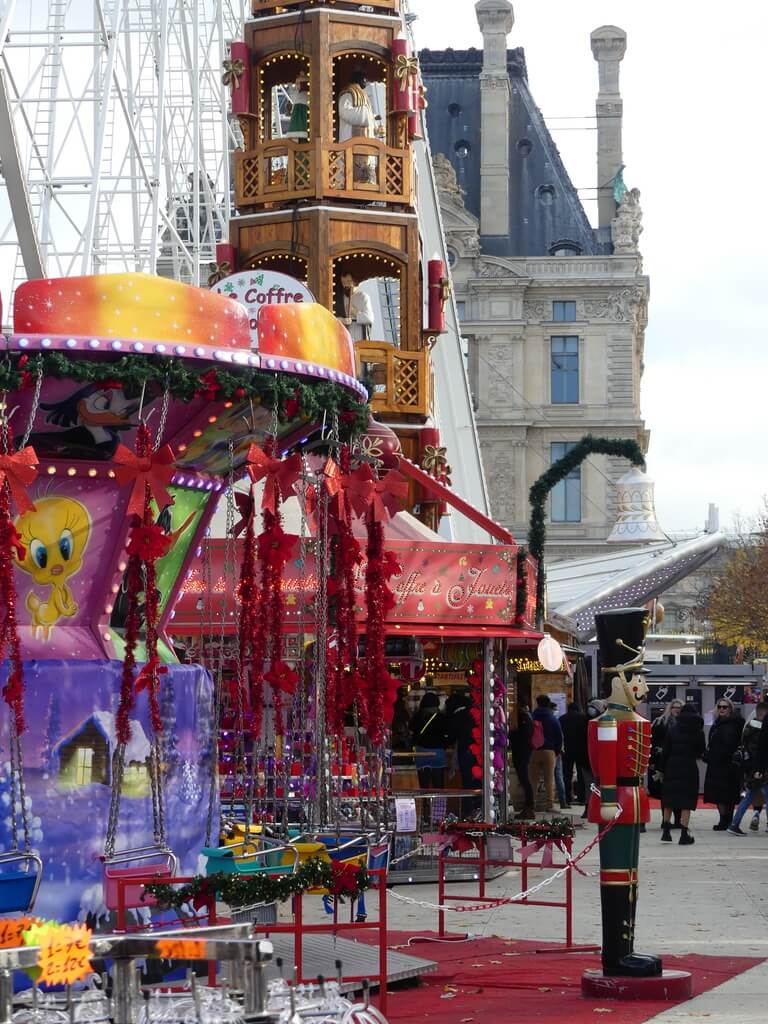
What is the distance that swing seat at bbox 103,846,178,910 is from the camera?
10430mm

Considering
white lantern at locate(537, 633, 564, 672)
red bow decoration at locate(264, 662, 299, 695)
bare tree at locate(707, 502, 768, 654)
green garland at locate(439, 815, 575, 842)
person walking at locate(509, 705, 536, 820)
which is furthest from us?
bare tree at locate(707, 502, 768, 654)

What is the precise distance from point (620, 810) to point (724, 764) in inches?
531

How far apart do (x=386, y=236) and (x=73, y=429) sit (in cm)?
1109

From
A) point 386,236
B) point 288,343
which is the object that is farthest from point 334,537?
point 386,236

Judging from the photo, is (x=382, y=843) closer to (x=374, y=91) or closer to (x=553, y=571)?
(x=374, y=91)

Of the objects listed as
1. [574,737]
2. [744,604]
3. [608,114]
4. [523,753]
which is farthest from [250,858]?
[608,114]

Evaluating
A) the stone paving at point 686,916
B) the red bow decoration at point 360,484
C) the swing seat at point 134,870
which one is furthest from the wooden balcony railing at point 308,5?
the swing seat at point 134,870

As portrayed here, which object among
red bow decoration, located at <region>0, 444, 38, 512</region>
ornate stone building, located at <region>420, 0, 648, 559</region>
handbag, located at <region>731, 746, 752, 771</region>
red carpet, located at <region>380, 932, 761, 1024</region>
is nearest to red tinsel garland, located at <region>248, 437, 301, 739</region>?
red bow decoration, located at <region>0, 444, 38, 512</region>

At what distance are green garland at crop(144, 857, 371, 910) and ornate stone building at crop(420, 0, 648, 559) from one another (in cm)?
5864

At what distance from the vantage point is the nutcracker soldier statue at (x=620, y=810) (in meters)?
10.6

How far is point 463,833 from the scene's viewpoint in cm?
1371

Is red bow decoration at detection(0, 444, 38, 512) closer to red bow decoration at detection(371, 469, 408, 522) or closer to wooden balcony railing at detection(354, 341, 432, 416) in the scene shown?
red bow decoration at detection(371, 469, 408, 522)

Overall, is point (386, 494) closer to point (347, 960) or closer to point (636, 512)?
point (347, 960)

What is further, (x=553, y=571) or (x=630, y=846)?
(x=553, y=571)
